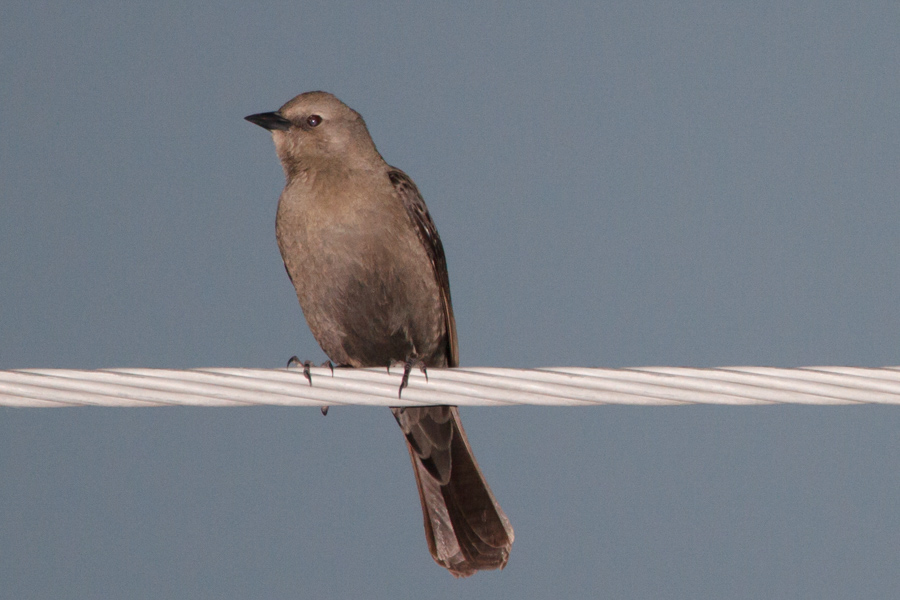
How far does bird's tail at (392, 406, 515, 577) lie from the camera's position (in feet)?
18.2

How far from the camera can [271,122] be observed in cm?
590

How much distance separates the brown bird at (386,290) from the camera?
5344 mm

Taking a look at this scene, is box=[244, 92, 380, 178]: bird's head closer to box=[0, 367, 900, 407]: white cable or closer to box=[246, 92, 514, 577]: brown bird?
box=[246, 92, 514, 577]: brown bird

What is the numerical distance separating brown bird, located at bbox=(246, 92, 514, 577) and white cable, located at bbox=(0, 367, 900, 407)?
1737 mm

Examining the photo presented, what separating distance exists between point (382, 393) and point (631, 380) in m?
0.87

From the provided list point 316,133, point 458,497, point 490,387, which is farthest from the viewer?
point 316,133

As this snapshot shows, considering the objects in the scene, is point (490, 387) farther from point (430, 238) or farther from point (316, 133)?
point (316, 133)

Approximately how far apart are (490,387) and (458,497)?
2.17 metres

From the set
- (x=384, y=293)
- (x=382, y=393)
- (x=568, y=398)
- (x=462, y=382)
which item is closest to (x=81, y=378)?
(x=382, y=393)

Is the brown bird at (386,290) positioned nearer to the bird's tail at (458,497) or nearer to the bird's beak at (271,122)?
the bird's tail at (458,497)

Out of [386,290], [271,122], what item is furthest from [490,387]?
[271,122]

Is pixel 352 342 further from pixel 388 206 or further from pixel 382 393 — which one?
pixel 382 393

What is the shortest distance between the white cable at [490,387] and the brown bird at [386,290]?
174 centimetres

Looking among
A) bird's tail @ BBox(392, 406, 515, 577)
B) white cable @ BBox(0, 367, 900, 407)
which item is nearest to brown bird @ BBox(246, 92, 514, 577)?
bird's tail @ BBox(392, 406, 515, 577)
